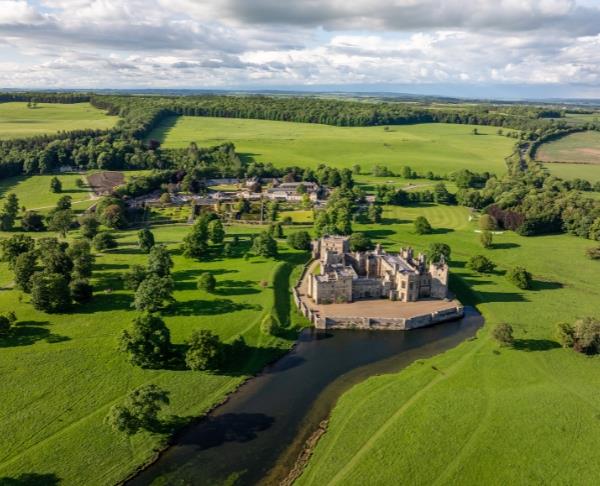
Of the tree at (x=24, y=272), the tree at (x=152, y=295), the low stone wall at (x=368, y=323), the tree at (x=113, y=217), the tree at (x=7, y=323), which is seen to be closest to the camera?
the tree at (x=7, y=323)

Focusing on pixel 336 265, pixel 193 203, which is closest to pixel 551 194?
pixel 336 265

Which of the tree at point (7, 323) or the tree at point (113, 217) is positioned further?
the tree at point (113, 217)

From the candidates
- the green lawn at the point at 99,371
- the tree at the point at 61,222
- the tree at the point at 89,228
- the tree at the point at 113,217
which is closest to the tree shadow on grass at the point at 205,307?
the green lawn at the point at 99,371

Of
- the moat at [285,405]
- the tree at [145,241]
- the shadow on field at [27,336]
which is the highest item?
the tree at [145,241]

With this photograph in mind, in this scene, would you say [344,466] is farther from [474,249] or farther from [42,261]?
[474,249]

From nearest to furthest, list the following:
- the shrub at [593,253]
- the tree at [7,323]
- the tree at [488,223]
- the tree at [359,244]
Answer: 1. the tree at [7,323]
2. the tree at [359,244]
3. the shrub at [593,253]
4. the tree at [488,223]

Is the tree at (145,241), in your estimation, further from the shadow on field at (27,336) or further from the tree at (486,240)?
the tree at (486,240)

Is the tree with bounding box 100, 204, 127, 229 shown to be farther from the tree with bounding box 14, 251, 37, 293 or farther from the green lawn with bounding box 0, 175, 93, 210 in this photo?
the tree with bounding box 14, 251, 37, 293
